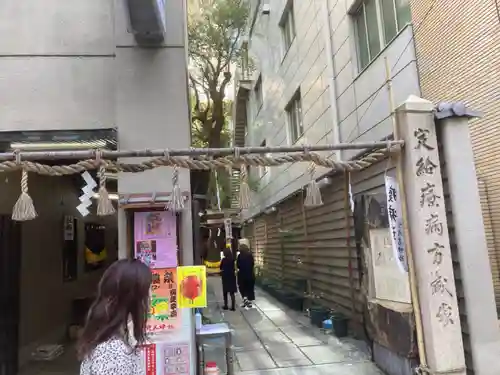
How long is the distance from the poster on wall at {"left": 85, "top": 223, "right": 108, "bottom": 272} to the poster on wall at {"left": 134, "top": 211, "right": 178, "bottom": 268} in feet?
20.4

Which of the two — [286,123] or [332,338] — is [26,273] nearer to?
[332,338]

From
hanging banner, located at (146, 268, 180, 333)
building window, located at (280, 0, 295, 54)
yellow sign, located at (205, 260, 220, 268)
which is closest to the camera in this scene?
hanging banner, located at (146, 268, 180, 333)

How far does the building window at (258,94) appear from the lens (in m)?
21.5

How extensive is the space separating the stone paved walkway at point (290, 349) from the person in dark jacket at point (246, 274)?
5.65ft

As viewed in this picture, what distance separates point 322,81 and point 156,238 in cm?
766

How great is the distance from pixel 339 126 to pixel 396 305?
643cm

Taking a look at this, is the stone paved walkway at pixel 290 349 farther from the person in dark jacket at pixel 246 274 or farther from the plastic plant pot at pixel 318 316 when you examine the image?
the person in dark jacket at pixel 246 274

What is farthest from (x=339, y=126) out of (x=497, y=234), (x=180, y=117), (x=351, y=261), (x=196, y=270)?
(x=196, y=270)

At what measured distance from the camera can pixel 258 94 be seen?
74.1ft

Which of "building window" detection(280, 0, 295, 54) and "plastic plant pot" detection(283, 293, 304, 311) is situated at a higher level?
"building window" detection(280, 0, 295, 54)

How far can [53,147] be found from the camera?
6.32 metres

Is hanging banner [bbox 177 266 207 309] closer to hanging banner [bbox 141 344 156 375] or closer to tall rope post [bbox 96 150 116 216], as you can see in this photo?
hanging banner [bbox 141 344 156 375]

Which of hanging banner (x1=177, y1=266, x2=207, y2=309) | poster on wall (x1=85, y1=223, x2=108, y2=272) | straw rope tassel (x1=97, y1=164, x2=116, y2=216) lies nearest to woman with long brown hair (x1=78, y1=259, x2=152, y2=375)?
straw rope tassel (x1=97, y1=164, x2=116, y2=216)

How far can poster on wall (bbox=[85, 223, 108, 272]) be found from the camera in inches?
453
